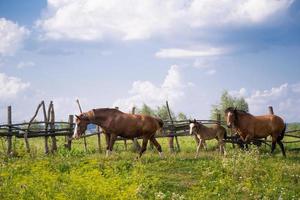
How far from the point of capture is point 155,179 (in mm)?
10492

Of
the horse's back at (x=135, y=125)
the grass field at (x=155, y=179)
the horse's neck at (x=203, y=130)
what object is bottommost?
the grass field at (x=155, y=179)

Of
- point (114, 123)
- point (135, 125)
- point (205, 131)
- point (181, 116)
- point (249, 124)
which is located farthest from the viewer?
point (181, 116)

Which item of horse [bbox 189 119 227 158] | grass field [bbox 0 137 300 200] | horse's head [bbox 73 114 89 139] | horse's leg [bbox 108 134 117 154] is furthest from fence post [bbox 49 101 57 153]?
horse [bbox 189 119 227 158]

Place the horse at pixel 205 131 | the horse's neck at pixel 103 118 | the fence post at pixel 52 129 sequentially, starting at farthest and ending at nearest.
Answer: the fence post at pixel 52 129, the horse at pixel 205 131, the horse's neck at pixel 103 118

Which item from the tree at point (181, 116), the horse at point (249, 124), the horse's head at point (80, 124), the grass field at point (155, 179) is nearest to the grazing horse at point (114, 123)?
the horse's head at point (80, 124)

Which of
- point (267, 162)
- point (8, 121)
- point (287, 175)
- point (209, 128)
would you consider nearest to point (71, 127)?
point (8, 121)

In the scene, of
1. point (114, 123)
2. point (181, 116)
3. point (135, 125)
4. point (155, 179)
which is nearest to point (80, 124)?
point (114, 123)

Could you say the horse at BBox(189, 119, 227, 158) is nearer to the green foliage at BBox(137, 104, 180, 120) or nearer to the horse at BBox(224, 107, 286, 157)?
the horse at BBox(224, 107, 286, 157)

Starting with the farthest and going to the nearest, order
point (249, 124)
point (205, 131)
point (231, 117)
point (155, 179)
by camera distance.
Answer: point (205, 131) < point (249, 124) < point (231, 117) < point (155, 179)

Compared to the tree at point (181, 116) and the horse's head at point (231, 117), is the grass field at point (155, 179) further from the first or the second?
the tree at point (181, 116)

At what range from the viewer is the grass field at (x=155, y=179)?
733 centimetres

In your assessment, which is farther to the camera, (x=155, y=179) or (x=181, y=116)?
(x=181, y=116)

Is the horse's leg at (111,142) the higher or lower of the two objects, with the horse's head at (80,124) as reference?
lower

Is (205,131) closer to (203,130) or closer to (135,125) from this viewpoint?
(203,130)
